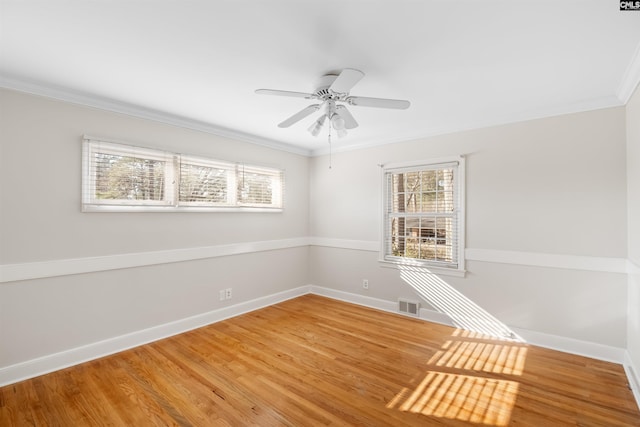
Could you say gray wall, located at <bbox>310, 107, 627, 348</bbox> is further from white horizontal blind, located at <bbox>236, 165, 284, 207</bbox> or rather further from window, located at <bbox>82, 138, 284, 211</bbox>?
window, located at <bbox>82, 138, 284, 211</bbox>

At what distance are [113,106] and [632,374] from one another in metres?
5.22

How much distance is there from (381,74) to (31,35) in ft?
7.73

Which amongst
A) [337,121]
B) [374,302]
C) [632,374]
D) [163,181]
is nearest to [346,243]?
[374,302]

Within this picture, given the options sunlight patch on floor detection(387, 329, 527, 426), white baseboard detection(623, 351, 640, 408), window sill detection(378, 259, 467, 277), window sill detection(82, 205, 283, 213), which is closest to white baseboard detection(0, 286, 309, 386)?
window sill detection(82, 205, 283, 213)

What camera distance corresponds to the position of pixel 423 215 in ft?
13.2

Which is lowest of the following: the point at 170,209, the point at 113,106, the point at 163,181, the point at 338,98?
the point at 170,209

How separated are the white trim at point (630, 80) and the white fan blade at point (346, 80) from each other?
186 cm

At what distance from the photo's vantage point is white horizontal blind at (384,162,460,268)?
12.4 feet

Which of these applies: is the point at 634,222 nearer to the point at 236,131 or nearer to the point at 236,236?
the point at 236,236

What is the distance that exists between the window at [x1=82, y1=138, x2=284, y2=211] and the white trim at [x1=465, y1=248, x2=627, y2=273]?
9.67 ft

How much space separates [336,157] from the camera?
16.1 feet

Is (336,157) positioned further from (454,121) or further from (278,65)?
(278,65)

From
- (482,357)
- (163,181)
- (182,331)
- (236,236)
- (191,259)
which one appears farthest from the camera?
(236,236)

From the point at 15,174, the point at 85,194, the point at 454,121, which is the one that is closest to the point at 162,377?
the point at 85,194
